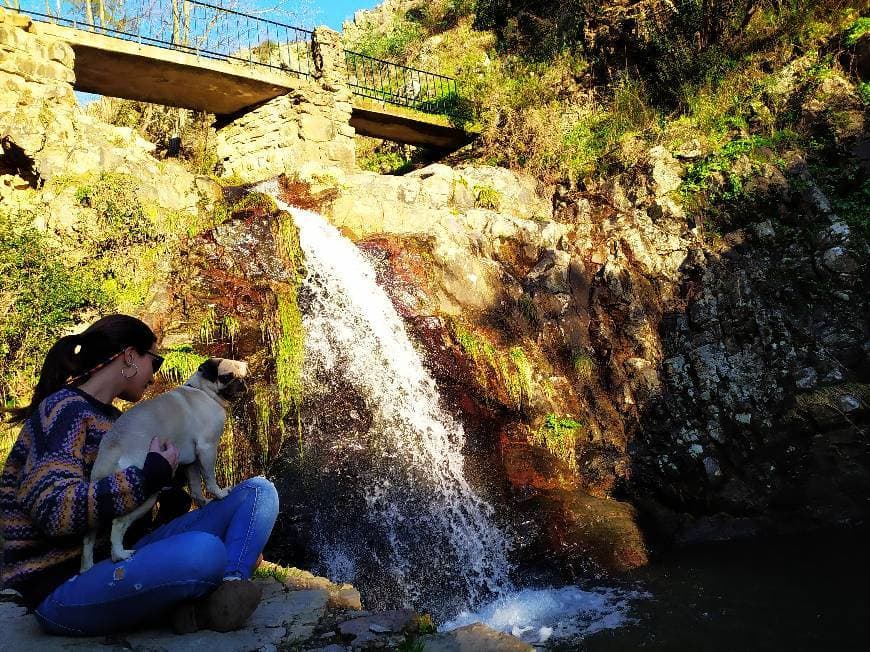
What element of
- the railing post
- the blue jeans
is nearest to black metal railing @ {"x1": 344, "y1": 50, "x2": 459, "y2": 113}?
the railing post

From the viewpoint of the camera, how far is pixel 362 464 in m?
6.16

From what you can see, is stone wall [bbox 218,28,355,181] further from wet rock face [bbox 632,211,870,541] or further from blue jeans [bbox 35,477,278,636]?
blue jeans [bbox 35,477,278,636]

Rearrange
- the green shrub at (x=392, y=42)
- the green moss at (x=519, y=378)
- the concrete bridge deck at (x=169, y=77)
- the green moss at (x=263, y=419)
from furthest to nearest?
the green shrub at (x=392, y=42) → the concrete bridge deck at (x=169, y=77) → the green moss at (x=519, y=378) → the green moss at (x=263, y=419)

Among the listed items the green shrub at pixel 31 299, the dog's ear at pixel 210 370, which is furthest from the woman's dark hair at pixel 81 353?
the green shrub at pixel 31 299

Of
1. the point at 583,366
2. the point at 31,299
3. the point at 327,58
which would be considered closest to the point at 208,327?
the point at 31,299

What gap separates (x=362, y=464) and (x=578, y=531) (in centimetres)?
252

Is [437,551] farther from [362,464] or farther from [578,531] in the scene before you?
[578,531]

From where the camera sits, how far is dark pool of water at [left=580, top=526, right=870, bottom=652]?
463 centimetres

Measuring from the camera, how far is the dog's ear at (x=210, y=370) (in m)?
3.43

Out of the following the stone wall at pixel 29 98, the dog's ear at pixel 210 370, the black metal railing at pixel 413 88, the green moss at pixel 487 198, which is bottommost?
the dog's ear at pixel 210 370

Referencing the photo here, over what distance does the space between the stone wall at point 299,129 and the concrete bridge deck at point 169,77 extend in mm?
325

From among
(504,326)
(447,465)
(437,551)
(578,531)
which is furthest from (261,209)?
(578,531)

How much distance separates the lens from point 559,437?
312 inches

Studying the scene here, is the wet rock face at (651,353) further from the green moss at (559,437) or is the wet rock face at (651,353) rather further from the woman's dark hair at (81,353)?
the woman's dark hair at (81,353)
